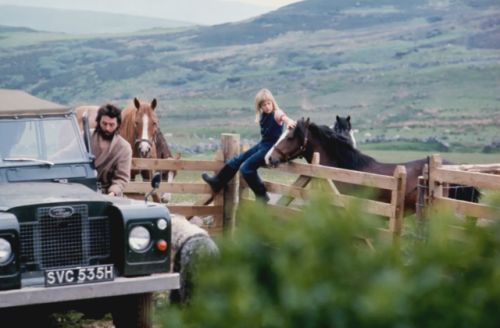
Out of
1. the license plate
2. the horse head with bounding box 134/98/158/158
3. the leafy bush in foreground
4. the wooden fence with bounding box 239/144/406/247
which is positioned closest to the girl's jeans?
the wooden fence with bounding box 239/144/406/247

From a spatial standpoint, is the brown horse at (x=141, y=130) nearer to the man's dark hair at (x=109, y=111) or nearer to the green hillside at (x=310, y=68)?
the man's dark hair at (x=109, y=111)

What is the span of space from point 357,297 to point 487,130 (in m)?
58.1

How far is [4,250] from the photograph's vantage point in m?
5.80

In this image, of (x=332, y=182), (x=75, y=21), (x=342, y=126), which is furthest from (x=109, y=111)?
(x=75, y=21)

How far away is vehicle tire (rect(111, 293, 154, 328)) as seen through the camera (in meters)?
6.70

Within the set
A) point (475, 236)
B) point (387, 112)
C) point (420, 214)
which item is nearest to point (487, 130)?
point (387, 112)

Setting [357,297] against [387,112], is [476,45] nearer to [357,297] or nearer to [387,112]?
[387,112]

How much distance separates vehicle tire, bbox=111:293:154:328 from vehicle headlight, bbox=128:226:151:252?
606 millimetres

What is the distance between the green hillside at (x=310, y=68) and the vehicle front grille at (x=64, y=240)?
1902 inches

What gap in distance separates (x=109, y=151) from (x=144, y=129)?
3.12 m

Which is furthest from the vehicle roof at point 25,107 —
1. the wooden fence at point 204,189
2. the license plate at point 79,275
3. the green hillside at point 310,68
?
the green hillside at point 310,68

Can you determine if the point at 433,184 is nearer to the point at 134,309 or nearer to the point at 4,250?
the point at 134,309

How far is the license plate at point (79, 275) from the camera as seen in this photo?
19.5 ft

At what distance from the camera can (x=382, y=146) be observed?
172 feet
